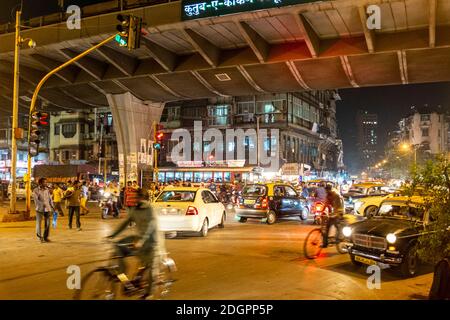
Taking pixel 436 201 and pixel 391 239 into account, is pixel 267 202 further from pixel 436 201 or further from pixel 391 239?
pixel 436 201

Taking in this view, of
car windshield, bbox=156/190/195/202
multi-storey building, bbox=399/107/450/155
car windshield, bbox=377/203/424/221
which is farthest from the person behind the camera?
multi-storey building, bbox=399/107/450/155

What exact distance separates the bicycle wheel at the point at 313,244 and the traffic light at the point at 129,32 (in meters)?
8.42

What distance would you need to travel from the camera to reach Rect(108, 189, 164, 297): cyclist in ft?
21.8

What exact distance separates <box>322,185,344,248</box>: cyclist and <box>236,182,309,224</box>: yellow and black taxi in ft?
22.1

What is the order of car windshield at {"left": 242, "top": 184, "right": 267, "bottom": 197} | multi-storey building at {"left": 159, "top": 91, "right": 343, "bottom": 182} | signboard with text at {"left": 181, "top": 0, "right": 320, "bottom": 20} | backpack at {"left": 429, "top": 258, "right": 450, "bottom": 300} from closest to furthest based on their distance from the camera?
backpack at {"left": 429, "top": 258, "right": 450, "bottom": 300} → signboard with text at {"left": 181, "top": 0, "right": 320, "bottom": 20} → car windshield at {"left": 242, "top": 184, "right": 267, "bottom": 197} → multi-storey building at {"left": 159, "top": 91, "right": 343, "bottom": 182}

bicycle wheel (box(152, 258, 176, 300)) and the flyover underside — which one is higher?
the flyover underside

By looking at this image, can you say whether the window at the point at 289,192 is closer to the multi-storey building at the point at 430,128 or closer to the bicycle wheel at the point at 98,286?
the bicycle wheel at the point at 98,286

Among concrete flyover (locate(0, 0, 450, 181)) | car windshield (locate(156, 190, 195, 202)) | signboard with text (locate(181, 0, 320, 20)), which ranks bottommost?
car windshield (locate(156, 190, 195, 202))

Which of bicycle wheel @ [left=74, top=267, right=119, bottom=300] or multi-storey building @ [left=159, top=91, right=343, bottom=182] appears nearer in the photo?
bicycle wheel @ [left=74, top=267, right=119, bottom=300]

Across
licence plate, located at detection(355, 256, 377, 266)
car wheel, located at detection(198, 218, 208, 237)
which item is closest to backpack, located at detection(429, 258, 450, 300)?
licence plate, located at detection(355, 256, 377, 266)

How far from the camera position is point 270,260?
10539 millimetres

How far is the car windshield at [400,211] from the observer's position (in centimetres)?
939

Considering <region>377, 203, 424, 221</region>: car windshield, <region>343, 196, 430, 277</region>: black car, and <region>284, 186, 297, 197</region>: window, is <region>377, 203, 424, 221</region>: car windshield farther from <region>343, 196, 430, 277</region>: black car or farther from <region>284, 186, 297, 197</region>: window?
<region>284, 186, 297, 197</region>: window

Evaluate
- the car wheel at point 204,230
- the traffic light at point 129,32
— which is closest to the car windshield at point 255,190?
the car wheel at point 204,230
